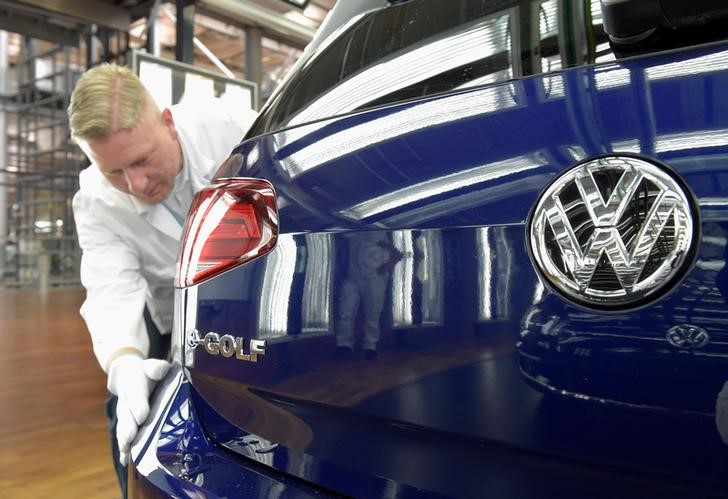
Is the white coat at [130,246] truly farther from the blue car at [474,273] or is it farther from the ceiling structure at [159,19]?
the ceiling structure at [159,19]

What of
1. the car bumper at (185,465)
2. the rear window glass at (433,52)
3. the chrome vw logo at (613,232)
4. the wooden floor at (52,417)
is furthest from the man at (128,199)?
the chrome vw logo at (613,232)

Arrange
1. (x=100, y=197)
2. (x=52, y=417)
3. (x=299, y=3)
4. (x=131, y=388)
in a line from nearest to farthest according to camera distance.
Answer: (x=131, y=388)
(x=100, y=197)
(x=52, y=417)
(x=299, y=3)

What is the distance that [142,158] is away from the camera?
145 centimetres

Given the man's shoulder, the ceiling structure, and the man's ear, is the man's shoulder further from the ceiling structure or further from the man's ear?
the ceiling structure

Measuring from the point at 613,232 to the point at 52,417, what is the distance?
2875 mm

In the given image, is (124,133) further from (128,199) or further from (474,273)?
(474,273)

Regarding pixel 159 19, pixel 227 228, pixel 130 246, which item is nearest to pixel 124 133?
pixel 130 246

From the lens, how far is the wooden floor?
78.7 inches

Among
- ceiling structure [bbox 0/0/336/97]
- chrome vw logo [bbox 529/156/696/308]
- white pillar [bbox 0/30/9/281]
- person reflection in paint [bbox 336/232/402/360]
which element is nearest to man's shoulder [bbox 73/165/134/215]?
person reflection in paint [bbox 336/232/402/360]

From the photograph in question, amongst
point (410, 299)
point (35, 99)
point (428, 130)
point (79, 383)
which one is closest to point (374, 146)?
point (428, 130)

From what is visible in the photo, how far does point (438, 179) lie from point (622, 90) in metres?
0.17

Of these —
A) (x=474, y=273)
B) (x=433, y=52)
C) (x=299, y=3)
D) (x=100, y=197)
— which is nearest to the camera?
(x=474, y=273)

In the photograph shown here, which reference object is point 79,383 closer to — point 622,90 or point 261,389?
point 261,389

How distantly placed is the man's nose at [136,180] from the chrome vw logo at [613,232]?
3.87 feet
